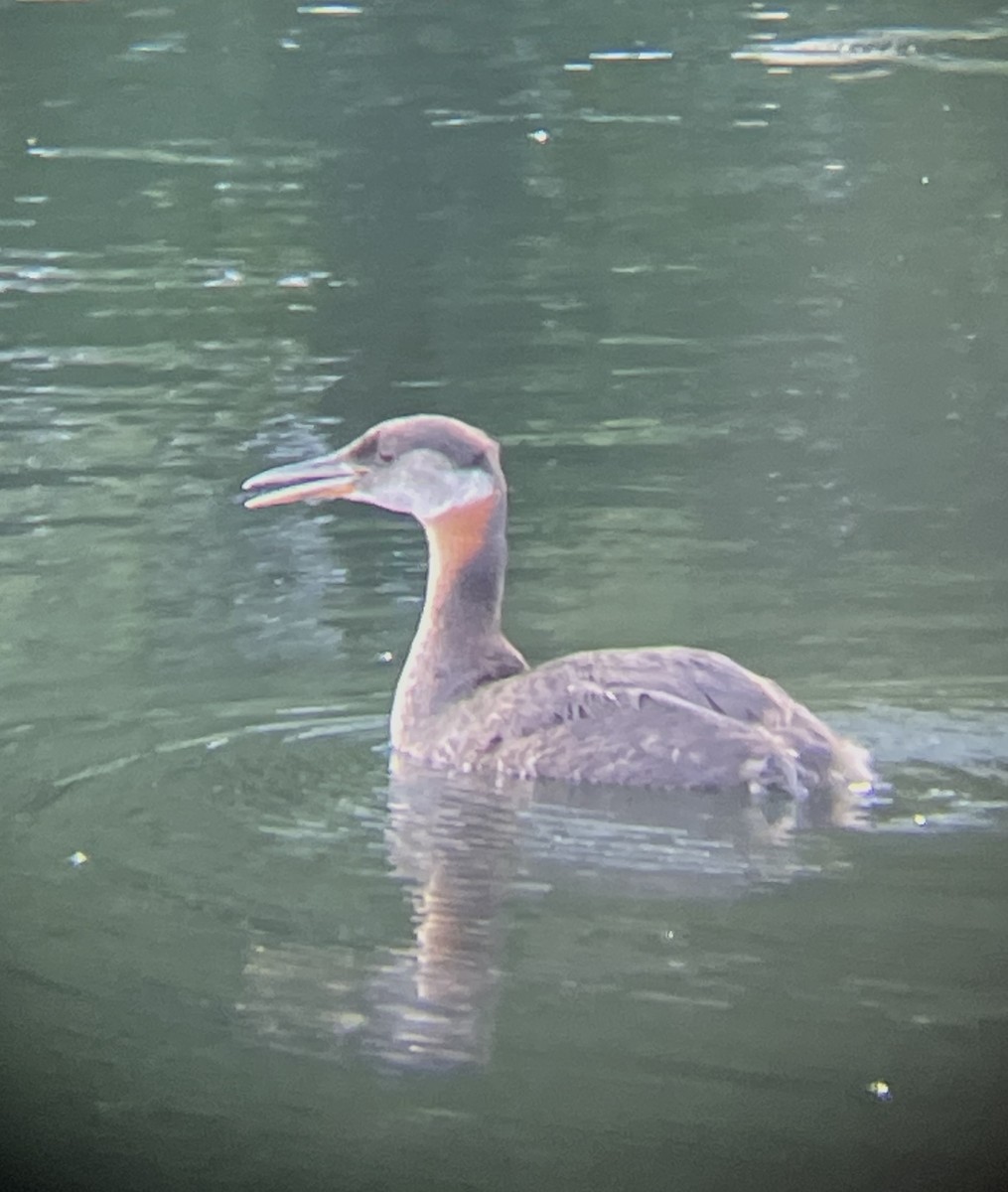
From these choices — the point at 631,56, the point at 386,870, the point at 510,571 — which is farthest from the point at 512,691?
the point at 631,56

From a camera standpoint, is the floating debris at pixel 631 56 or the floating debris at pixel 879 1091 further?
the floating debris at pixel 631 56

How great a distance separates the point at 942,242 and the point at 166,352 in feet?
4.56

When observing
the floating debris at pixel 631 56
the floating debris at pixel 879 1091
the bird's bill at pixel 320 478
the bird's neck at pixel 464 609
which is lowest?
the floating debris at pixel 879 1091

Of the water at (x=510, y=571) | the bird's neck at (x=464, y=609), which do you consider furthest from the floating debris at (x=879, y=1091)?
the bird's neck at (x=464, y=609)

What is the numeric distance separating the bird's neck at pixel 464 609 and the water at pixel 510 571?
0.41 ft

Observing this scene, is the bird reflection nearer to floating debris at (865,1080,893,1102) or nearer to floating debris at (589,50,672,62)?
floating debris at (865,1080,893,1102)

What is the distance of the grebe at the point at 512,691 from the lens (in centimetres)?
335

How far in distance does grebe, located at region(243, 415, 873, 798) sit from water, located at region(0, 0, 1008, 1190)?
0.07 meters

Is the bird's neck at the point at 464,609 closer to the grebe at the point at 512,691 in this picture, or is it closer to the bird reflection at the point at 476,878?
the grebe at the point at 512,691

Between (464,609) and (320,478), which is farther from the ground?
(320,478)

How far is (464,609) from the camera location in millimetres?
3807

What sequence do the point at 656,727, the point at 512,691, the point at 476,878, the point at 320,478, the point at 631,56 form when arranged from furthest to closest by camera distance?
Answer: 1. the point at 631,56
2. the point at 320,478
3. the point at 512,691
4. the point at 656,727
5. the point at 476,878

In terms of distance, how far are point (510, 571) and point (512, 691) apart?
0.69m

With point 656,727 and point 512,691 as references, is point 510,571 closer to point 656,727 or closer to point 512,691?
point 512,691
